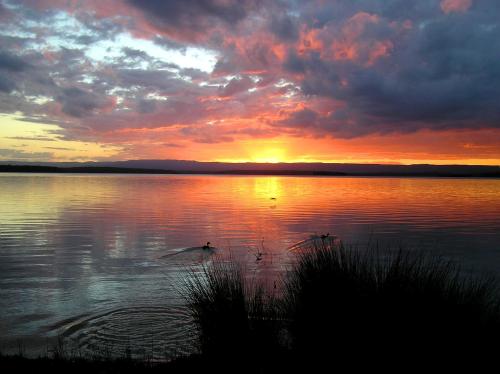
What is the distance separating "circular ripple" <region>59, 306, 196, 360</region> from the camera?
9.41 m

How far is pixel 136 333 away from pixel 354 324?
5.48m

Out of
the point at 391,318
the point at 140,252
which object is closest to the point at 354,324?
the point at 391,318

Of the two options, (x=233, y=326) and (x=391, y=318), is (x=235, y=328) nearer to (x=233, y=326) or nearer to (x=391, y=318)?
(x=233, y=326)

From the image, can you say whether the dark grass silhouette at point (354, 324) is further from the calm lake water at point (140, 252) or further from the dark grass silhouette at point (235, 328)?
the calm lake water at point (140, 252)

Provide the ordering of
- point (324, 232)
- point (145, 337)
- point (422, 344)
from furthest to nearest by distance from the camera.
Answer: point (324, 232) → point (145, 337) → point (422, 344)

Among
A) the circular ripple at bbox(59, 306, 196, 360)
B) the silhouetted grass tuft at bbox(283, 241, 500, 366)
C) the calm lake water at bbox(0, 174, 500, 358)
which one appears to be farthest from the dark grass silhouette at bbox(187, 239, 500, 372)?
the calm lake water at bbox(0, 174, 500, 358)

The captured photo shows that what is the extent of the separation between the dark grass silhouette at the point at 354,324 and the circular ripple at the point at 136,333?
1902 millimetres

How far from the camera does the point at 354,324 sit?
7.29 meters

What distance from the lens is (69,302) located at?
1296 centimetres

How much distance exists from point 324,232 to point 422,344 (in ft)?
71.9

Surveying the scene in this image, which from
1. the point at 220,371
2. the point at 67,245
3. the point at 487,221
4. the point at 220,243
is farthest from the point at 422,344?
the point at 487,221

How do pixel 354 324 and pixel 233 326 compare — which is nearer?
pixel 354 324

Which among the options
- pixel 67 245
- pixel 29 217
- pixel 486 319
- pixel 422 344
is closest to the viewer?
pixel 422 344

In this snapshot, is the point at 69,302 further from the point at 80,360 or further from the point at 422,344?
the point at 422,344
